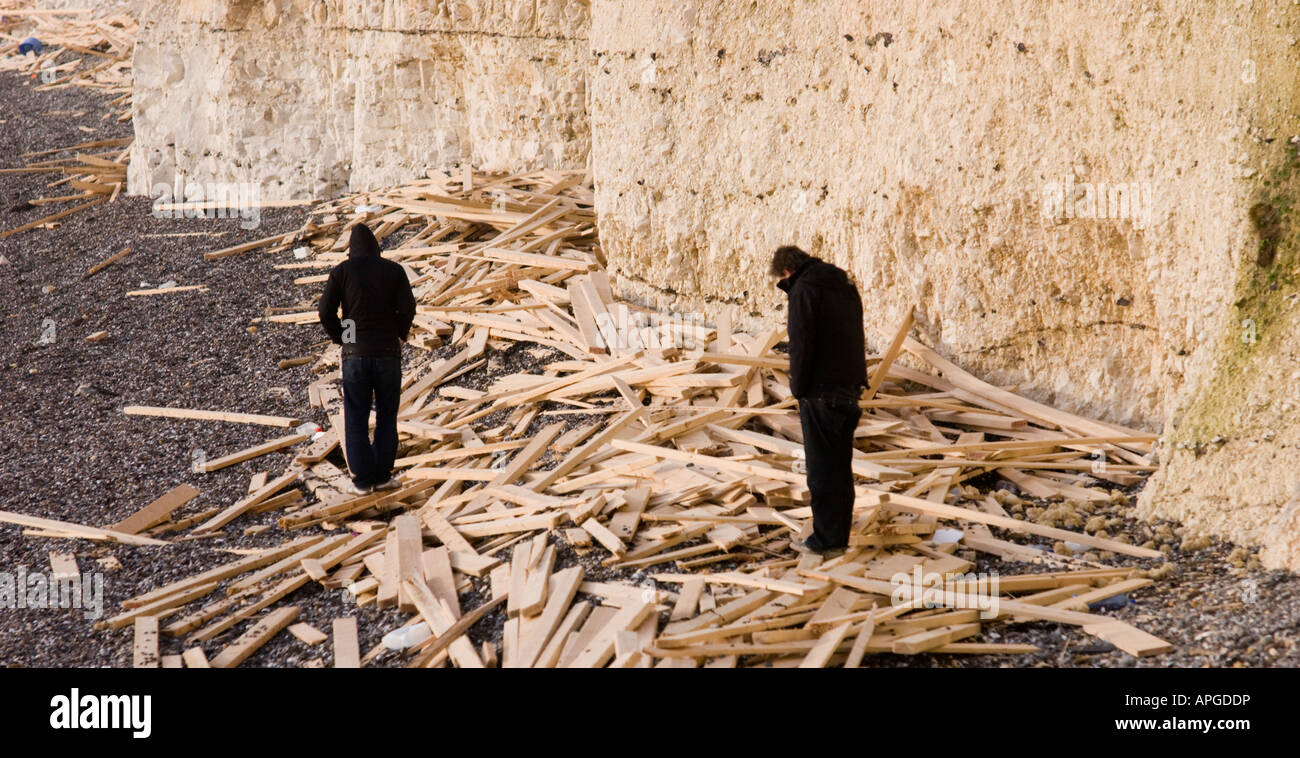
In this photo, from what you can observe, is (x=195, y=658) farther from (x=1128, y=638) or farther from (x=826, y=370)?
(x=1128, y=638)

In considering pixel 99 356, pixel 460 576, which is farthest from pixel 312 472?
pixel 99 356

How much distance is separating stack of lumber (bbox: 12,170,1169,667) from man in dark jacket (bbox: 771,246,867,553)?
0.41 m

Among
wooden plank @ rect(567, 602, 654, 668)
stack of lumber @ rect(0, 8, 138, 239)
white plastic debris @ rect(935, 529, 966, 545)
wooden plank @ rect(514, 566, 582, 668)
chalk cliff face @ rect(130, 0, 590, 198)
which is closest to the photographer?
wooden plank @ rect(567, 602, 654, 668)

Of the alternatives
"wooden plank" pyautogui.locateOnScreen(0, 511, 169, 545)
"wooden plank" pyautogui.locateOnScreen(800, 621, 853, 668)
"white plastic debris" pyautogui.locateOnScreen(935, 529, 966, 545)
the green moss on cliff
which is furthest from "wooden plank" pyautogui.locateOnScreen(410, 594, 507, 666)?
the green moss on cliff

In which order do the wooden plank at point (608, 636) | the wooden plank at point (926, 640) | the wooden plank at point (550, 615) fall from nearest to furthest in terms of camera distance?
the wooden plank at point (926, 640) → the wooden plank at point (608, 636) → the wooden plank at point (550, 615)

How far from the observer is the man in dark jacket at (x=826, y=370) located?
19.8 feet

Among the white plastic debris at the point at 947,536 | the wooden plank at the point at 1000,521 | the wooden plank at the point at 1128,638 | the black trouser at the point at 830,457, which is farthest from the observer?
the white plastic debris at the point at 947,536

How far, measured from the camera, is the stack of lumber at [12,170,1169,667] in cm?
566

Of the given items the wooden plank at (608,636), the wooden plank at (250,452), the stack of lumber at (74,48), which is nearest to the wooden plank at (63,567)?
the wooden plank at (250,452)

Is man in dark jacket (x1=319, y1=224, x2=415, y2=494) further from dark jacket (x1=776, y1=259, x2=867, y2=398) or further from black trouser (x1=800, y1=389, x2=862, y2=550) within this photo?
black trouser (x1=800, y1=389, x2=862, y2=550)

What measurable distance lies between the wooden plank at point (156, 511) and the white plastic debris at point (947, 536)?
5791mm

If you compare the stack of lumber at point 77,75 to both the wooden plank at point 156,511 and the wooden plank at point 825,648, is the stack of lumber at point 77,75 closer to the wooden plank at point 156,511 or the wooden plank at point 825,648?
the wooden plank at point 156,511

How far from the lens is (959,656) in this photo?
535 centimetres
